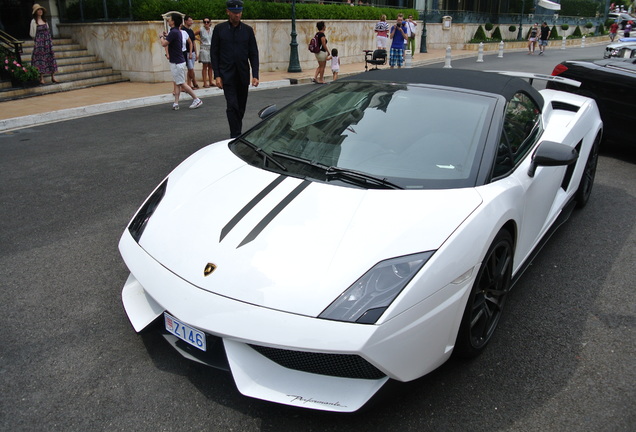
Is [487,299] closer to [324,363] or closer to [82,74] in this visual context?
[324,363]

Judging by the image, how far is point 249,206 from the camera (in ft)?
9.40

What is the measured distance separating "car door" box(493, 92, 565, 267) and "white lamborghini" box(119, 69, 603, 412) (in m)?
0.02

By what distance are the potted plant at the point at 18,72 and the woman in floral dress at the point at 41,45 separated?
44 centimetres

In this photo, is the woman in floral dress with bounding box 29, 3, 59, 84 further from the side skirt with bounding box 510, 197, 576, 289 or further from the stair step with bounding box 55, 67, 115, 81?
the side skirt with bounding box 510, 197, 576, 289

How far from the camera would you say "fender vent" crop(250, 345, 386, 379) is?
2.25m

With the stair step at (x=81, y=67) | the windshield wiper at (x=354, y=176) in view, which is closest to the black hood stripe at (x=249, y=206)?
the windshield wiper at (x=354, y=176)

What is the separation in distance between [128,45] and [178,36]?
4.89 meters

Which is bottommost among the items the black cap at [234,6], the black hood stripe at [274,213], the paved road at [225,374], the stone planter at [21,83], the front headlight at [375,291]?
the paved road at [225,374]

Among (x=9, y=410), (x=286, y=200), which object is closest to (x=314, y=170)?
(x=286, y=200)

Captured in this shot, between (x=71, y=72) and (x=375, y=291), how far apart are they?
14.8m

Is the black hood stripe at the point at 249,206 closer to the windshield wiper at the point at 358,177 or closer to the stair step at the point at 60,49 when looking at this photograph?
the windshield wiper at the point at 358,177

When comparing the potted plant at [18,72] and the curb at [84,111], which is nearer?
the curb at [84,111]

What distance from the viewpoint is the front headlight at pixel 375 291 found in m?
2.23

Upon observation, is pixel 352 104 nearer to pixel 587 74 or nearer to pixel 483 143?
pixel 483 143
